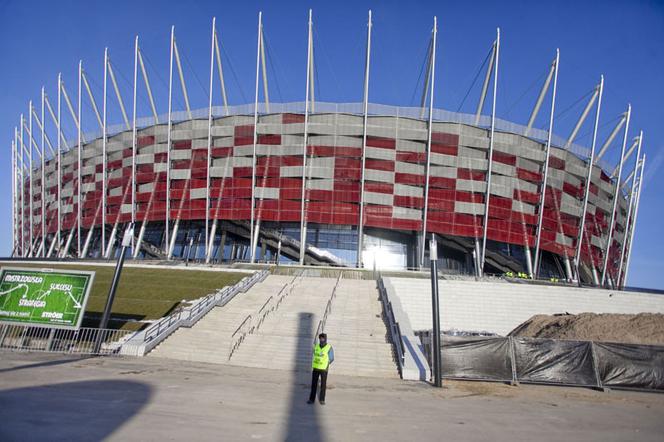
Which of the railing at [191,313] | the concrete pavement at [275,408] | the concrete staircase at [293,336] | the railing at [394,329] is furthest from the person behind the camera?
the railing at [191,313]

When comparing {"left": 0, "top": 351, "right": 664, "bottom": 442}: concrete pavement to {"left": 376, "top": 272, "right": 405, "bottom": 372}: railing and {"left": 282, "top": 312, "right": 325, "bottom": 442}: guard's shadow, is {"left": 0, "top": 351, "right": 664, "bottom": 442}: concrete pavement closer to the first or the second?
{"left": 282, "top": 312, "right": 325, "bottom": 442}: guard's shadow

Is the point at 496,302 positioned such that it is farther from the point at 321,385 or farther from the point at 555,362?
the point at 321,385

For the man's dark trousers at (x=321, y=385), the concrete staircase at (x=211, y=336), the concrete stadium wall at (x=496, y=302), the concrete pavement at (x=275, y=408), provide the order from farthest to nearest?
the concrete stadium wall at (x=496, y=302) < the concrete staircase at (x=211, y=336) < the man's dark trousers at (x=321, y=385) < the concrete pavement at (x=275, y=408)

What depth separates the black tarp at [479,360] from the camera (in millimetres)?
17297

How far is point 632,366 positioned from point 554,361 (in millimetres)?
2516

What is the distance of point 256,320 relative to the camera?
25.3 metres

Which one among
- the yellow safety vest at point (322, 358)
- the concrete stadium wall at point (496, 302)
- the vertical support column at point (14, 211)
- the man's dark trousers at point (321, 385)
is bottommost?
the man's dark trousers at point (321, 385)

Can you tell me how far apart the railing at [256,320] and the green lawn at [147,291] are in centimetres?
425

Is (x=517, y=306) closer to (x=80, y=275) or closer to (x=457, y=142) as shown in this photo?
(x=80, y=275)

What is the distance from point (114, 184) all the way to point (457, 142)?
158ft

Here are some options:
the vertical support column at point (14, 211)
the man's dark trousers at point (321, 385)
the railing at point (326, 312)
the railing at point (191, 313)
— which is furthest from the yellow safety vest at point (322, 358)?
the vertical support column at point (14, 211)

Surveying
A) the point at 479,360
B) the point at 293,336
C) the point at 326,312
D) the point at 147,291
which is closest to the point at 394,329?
the point at 326,312

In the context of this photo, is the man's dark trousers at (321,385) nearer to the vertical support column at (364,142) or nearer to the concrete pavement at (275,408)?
the concrete pavement at (275,408)

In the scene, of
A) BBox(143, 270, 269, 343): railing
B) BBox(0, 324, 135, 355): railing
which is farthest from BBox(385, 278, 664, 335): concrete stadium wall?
BBox(0, 324, 135, 355): railing
